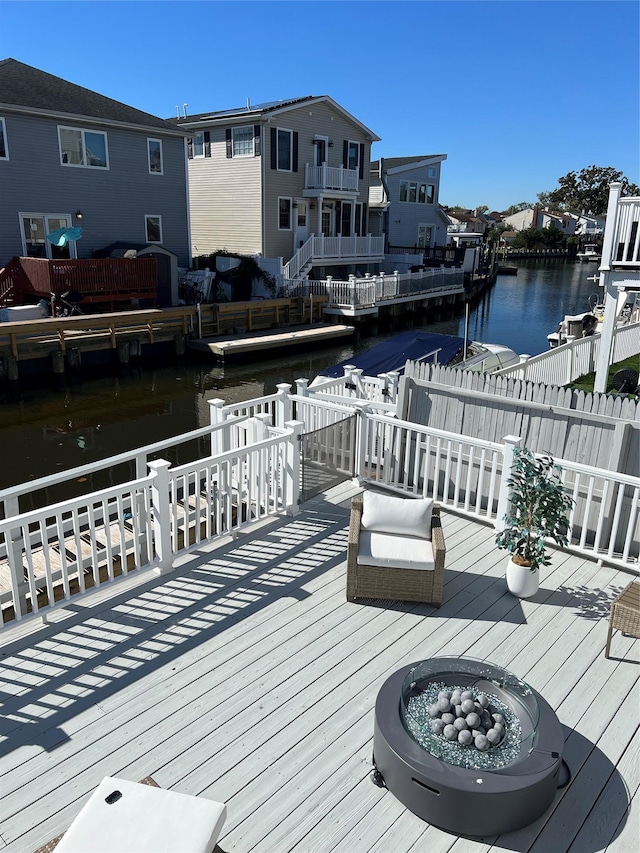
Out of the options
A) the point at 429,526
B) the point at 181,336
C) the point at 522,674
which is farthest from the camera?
the point at 181,336

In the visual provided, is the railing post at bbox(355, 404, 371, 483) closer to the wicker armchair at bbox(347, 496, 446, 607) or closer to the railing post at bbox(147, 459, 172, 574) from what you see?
the wicker armchair at bbox(347, 496, 446, 607)

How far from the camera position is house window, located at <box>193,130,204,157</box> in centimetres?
2667

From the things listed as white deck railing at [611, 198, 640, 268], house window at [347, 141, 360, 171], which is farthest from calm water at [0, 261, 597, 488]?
house window at [347, 141, 360, 171]

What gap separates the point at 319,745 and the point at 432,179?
36.4 metres

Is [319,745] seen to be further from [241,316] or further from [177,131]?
[177,131]

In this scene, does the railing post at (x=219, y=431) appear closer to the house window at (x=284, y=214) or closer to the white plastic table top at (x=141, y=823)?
the white plastic table top at (x=141, y=823)

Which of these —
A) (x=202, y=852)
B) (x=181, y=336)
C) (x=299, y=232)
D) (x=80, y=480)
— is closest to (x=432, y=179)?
(x=299, y=232)

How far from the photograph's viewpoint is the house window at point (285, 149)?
25.2m

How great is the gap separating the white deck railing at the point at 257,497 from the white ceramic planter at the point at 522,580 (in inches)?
29.4

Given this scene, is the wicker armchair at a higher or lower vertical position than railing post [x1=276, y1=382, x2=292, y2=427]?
lower

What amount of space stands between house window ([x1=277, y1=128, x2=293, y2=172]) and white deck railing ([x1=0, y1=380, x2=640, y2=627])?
67.9ft

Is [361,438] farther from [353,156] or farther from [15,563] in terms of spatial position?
[353,156]

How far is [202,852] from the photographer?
2111 mm

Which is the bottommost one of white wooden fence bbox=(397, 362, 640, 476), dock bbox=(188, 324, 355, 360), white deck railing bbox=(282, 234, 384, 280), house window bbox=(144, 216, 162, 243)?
dock bbox=(188, 324, 355, 360)
